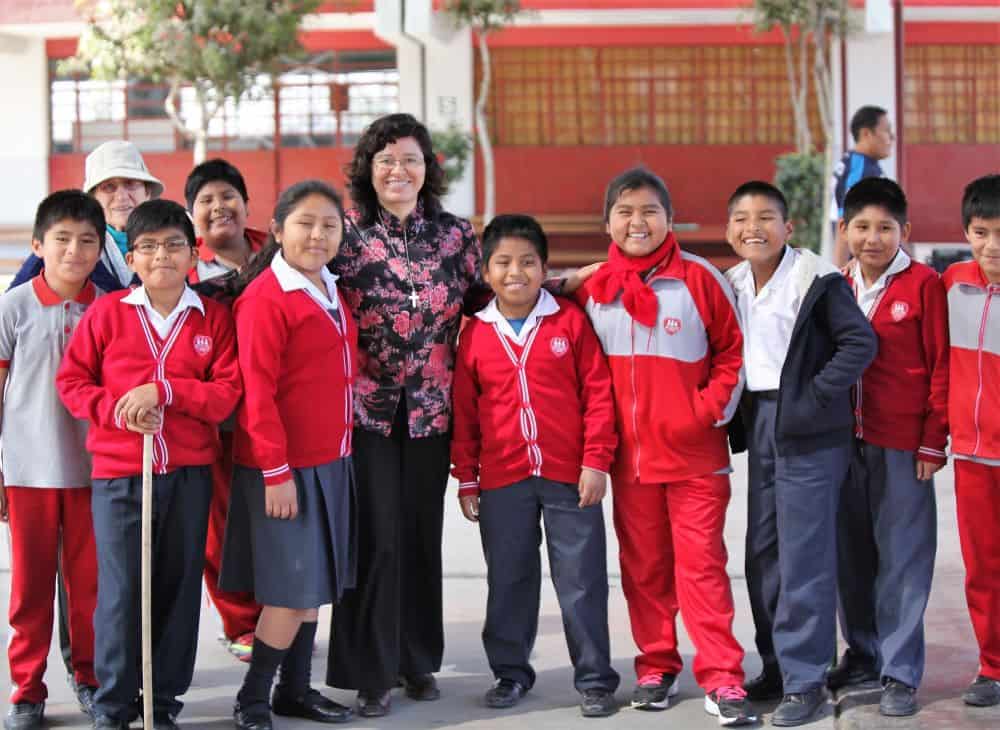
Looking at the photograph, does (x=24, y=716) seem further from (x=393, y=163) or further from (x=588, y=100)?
(x=588, y=100)

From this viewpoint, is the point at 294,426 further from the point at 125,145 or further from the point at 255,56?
the point at 255,56

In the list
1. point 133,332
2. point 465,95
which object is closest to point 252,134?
point 465,95

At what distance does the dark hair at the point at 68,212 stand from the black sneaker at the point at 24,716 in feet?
4.30

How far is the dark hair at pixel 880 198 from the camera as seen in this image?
4.12m

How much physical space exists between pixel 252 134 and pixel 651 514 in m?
14.7

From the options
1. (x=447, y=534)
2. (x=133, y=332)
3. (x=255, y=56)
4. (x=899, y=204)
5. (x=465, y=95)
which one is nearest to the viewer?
(x=133, y=332)

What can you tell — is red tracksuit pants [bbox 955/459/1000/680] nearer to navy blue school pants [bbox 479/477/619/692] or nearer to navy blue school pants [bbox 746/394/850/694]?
navy blue school pants [bbox 746/394/850/694]

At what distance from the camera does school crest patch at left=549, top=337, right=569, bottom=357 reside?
13.5ft

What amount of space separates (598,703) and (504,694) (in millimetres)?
297

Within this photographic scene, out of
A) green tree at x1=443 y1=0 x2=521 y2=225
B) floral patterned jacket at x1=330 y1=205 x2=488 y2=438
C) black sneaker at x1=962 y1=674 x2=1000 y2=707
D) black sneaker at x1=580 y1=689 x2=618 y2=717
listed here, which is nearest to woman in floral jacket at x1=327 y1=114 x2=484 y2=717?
floral patterned jacket at x1=330 y1=205 x2=488 y2=438

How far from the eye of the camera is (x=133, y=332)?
151 inches

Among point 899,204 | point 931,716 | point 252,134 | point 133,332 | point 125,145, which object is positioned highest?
point 252,134

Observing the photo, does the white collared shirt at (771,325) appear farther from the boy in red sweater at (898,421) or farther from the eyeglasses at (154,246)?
the eyeglasses at (154,246)

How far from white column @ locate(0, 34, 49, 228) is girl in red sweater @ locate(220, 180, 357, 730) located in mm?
15257
